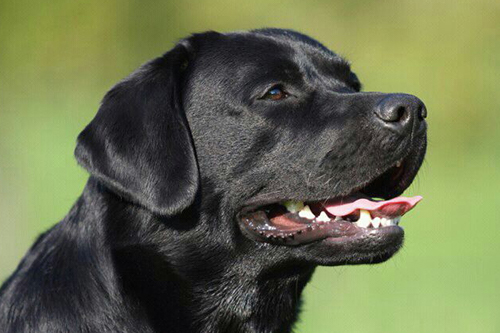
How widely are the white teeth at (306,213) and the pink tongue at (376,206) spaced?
2.7 inches

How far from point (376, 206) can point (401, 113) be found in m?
0.37

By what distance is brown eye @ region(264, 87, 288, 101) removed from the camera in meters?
3.81

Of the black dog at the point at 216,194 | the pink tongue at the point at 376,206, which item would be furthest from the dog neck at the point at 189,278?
the pink tongue at the point at 376,206

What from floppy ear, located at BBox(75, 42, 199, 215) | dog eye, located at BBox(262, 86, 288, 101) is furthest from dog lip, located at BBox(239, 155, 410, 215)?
dog eye, located at BBox(262, 86, 288, 101)

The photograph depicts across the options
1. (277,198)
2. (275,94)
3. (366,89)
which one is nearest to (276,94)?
(275,94)

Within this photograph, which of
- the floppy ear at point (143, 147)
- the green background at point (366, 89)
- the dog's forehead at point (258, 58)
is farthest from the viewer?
the green background at point (366, 89)

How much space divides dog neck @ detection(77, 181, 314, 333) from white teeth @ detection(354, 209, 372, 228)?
0.33 m

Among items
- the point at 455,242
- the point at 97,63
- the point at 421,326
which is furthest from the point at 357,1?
the point at 421,326

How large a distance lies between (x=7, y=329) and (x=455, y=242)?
644 centimetres

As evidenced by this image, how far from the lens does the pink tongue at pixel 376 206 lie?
142 inches

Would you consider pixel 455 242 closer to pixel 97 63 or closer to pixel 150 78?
pixel 150 78

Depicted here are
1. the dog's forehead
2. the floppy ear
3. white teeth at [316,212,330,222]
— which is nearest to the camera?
the floppy ear

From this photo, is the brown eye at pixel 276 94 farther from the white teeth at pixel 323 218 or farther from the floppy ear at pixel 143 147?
the white teeth at pixel 323 218

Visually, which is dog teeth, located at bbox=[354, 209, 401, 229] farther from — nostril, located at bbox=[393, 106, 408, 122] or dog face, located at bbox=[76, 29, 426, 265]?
nostril, located at bbox=[393, 106, 408, 122]
